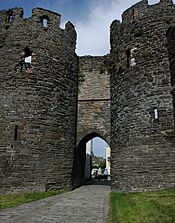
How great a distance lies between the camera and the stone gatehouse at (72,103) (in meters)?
9.86

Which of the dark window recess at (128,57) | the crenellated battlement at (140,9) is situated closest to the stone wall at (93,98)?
the dark window recess at (128,57)

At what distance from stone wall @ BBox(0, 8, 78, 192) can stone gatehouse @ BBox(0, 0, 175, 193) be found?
38mm

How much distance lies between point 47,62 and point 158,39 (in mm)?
4702

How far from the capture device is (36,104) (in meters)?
11.4

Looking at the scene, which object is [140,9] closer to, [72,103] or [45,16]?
[45,16]

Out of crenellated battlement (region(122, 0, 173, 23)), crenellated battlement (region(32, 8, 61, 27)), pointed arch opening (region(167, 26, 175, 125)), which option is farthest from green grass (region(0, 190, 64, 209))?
crenellated battlement (region(122, 0, 173, 23))

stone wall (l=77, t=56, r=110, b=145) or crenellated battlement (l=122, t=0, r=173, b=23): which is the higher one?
crenellated battlement (l=122, t=0, r=173, b=23)

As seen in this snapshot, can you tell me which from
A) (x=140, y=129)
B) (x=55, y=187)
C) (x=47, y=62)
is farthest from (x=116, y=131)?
(x=47, y=62)

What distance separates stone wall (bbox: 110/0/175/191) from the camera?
31.3ft

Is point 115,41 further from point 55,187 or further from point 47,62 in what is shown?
point 55,187

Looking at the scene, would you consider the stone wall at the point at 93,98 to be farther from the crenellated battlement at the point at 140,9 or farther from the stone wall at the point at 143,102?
the crenellated battlement at the point at 140,9

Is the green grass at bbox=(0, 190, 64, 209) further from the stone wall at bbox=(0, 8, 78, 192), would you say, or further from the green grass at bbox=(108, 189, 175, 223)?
the green grass at bbox=(108, 189, 175, 223)

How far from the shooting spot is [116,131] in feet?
37.5

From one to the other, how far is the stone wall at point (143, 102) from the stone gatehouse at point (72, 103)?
0.03 m
